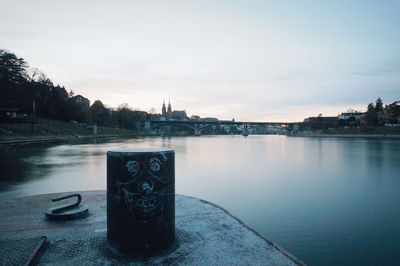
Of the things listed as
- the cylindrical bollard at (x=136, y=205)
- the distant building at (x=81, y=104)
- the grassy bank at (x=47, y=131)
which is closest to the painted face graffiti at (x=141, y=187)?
the cylindrical bollard at (x=136, y=205)

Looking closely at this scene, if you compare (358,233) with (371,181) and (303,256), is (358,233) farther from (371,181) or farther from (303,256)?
(371,181)

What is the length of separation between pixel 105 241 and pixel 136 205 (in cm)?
100

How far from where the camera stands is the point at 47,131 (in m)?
63.6

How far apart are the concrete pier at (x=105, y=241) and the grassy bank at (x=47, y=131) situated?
135ft

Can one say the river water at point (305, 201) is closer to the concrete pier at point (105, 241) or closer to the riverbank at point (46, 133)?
the concrete pier at point (105, 241)

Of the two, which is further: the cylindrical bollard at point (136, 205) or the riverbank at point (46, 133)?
the riverbank at point (46, 133)

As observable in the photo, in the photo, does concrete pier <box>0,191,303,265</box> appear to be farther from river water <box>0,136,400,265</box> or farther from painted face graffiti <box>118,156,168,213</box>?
river water <box>0,136,400,265</box>

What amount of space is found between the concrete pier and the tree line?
51.2 m

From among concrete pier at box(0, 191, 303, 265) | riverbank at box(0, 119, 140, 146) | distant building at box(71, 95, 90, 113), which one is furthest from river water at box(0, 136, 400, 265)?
distant building at box(71, 95, 90, 113)

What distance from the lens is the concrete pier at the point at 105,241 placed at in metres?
4.68

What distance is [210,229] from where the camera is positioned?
241 inches

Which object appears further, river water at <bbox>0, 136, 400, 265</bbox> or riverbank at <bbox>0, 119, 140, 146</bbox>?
riverbank at <bbox>0, 119, 140, 146</bbox>

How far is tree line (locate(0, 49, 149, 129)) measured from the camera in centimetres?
5502

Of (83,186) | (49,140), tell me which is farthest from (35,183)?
(49,140)
